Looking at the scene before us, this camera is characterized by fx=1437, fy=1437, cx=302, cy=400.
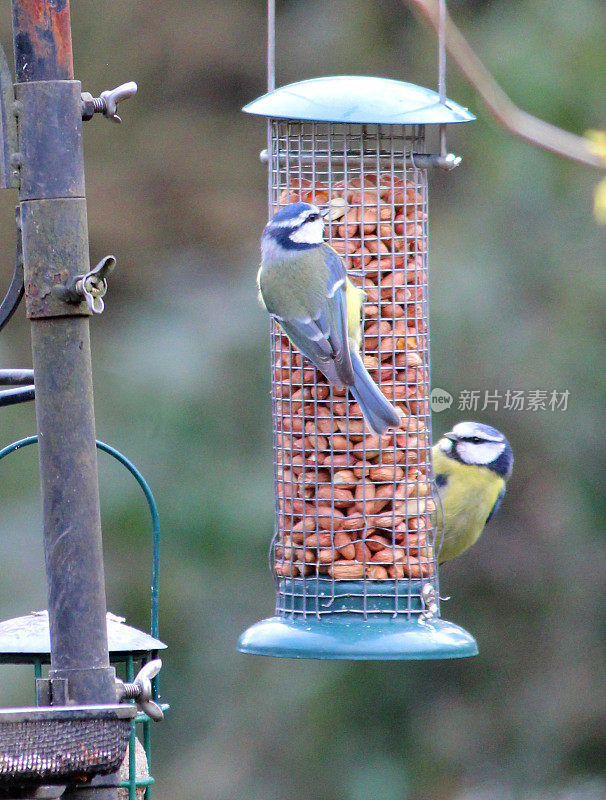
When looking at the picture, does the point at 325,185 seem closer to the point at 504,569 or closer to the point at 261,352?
the point at 261,352

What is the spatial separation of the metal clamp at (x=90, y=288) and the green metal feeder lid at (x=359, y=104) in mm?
951

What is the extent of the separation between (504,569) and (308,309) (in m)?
4.31

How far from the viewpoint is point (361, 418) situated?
3.62 m

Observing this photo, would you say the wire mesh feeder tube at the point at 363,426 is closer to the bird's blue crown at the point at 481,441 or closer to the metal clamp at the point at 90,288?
the bird's blue crown at the point at 481,441

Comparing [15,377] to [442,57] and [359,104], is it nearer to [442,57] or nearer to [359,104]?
[359,104]

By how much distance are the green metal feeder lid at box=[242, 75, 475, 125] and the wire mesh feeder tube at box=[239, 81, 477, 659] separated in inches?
5.9

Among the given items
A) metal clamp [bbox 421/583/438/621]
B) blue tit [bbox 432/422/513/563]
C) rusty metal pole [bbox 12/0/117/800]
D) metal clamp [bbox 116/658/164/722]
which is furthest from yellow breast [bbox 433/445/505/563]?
rusty metal pole [bbox 12/0/117/800]

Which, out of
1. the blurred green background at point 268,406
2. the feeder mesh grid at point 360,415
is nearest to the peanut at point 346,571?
the feeder mesh grid at point 360,415

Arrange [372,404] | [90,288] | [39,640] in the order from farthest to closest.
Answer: [372,404], [39,640], [90,288]

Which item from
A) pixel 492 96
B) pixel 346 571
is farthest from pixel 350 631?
pixel 492 96

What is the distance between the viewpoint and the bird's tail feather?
3.45m

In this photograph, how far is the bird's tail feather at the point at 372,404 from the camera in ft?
11.3

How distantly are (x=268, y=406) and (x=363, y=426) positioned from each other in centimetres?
367

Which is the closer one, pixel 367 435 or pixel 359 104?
pixel 359 104
